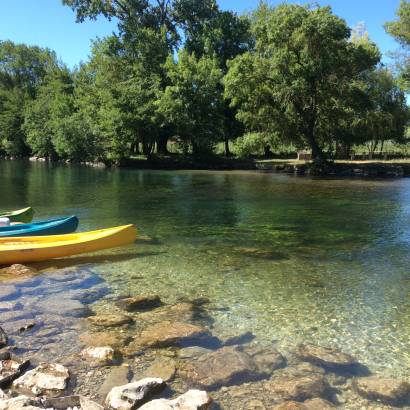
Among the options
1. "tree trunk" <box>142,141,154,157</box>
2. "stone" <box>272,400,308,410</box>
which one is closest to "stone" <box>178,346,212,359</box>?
"stone" <box>272,400,308,410</box>

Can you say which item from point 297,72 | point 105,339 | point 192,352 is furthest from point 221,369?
point 297,72

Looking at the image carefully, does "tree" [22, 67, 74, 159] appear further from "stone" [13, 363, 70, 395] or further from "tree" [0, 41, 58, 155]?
"stone" [13, 363, 70, 395]

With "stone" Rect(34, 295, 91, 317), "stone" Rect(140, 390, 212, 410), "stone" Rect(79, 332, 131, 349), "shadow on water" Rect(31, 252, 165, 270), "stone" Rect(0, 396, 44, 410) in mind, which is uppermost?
"stone" Rect(0, 396, 44, 410)

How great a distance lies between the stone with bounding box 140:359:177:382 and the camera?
5.51 metres

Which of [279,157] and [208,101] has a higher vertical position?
[208,101]

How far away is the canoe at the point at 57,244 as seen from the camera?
10297 millimetres

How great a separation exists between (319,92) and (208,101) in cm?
1168

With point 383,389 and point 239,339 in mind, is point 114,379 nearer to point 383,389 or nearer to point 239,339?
point 239,339

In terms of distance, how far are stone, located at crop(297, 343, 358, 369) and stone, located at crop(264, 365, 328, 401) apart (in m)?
0.20

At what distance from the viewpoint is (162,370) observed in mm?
5652

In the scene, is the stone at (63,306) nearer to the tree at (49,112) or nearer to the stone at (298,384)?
the stone at (298,384)

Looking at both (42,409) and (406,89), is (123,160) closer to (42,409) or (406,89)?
(406,89)

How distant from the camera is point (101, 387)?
5219 mm

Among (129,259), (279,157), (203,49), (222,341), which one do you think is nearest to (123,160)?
(203,49)
